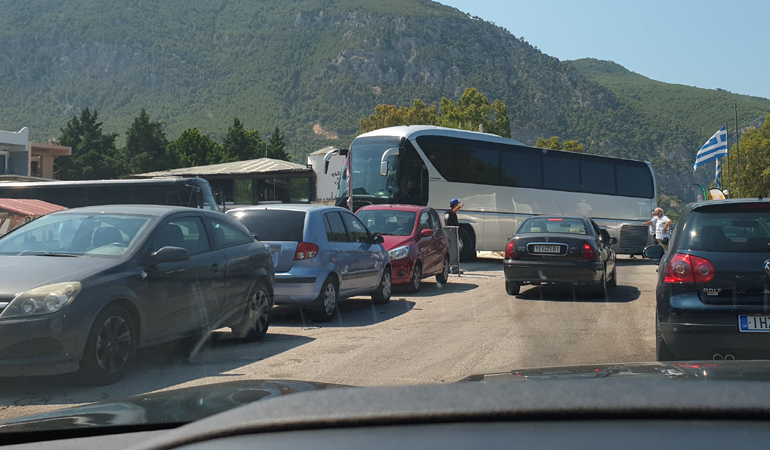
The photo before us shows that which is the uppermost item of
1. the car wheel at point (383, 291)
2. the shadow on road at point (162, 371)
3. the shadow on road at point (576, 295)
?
the car wheel at point (383, 291)

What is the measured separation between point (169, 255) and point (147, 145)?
246 feet

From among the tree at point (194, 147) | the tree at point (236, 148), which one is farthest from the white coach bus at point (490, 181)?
the tree at point (236, 148)

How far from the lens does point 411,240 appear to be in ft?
46.9

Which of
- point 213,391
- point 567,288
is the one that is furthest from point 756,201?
point 567,288

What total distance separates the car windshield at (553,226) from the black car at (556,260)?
6 cm

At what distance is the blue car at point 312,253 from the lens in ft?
31.5

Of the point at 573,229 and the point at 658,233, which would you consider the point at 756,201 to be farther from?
the point at 658,233

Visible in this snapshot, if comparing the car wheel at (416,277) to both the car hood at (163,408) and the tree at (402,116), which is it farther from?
the tree at (402,116)

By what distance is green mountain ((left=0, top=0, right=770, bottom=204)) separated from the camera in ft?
435

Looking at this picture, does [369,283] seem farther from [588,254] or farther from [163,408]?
[163,408]

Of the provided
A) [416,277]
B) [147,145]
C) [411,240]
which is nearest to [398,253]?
[411,240]

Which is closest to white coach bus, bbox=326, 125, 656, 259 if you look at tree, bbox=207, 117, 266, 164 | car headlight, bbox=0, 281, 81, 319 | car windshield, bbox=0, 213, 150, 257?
car windshield, bbox=0, 213, 150, 257

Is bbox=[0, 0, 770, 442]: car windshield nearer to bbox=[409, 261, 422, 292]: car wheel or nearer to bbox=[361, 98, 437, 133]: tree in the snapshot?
bbox=[409, 261, 422, 292]: car wheel

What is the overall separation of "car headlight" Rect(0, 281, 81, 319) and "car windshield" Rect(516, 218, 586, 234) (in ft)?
30.3
